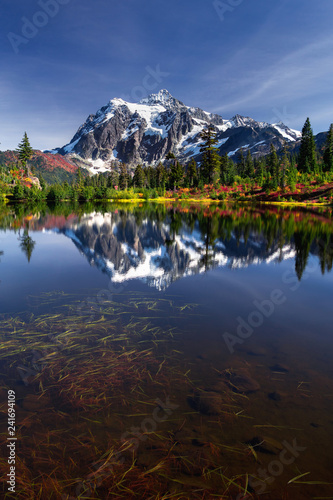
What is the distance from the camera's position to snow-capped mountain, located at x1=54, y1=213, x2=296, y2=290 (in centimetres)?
1236

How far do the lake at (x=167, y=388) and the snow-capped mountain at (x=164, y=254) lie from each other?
118cm

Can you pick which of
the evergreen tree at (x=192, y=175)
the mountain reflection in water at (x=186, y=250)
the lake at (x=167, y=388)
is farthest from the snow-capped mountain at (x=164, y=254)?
the evergreen tree at (x=192, y=175)

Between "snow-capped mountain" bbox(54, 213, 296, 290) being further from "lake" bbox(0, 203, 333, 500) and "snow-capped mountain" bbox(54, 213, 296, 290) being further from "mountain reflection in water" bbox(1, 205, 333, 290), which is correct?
"lake" bbox(0, 203, 333, 500)

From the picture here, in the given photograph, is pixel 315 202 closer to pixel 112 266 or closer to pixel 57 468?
pixel 112 266

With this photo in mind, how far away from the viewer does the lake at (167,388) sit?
11.0ft

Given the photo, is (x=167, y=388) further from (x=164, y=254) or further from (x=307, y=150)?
(x=307, y=150)

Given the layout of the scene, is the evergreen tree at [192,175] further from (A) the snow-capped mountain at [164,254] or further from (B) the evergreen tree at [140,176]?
(A) the snow-capped mountain at [164,254]

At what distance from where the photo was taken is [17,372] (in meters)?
5.23

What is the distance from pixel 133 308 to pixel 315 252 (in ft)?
43.3

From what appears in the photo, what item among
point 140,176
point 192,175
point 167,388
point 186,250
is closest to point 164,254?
point 186,250

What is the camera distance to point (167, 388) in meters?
4.84

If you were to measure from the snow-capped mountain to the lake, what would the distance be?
118cm

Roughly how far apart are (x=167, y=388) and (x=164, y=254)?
444 inches

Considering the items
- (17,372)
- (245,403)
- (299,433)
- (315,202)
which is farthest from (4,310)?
(315,202)
